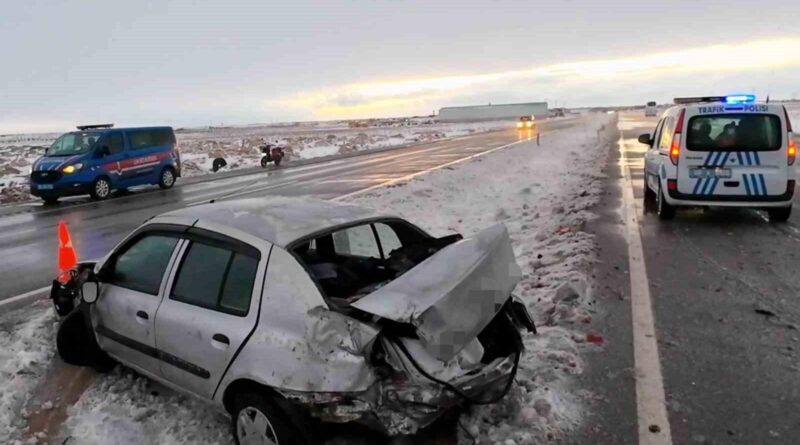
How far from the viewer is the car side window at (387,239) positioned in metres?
4.73

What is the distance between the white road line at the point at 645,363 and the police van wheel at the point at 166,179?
16.7m

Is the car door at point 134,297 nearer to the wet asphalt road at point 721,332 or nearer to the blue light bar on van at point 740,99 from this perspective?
the wet asphalt road at point 721,332

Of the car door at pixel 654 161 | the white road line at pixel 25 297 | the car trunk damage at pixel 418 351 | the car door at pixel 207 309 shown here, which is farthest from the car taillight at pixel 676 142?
the white road line at pixel 25 297

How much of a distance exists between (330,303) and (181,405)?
1.74 meters

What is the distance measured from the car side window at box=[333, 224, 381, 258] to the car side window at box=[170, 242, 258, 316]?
3.96ft

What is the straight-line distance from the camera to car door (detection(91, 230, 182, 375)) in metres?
4.02

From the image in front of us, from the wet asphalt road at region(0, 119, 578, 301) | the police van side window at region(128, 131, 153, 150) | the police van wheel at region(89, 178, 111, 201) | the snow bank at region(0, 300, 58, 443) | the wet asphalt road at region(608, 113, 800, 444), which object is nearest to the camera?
the wet asphalt road at region(608, 113, 800, 444)

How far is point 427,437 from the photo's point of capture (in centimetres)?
369

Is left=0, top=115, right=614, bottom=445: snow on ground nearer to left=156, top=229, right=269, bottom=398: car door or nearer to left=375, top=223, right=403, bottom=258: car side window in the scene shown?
left=156, top=229, right=269, bottom=398: car door

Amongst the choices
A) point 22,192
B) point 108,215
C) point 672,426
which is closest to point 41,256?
point 108,215

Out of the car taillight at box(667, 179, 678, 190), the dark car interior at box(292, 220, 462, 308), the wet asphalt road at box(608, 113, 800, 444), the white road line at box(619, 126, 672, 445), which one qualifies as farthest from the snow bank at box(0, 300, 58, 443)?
the car taillight at box(667, 179, 678, 190)

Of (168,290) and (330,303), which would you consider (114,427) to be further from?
(330,303)

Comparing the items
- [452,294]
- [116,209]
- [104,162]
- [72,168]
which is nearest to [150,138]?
[104,162]

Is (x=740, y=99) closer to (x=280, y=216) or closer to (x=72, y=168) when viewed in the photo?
(x=280, y=216)
